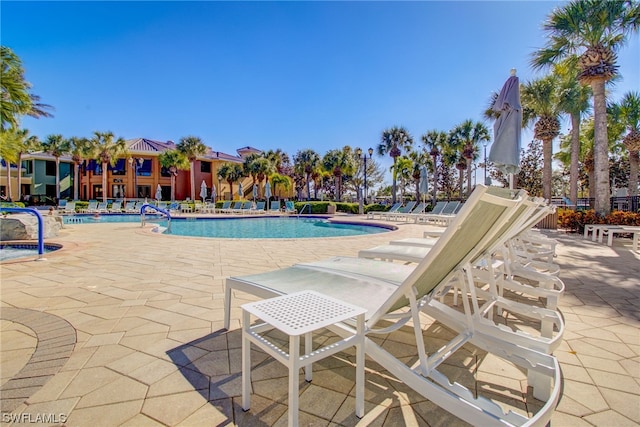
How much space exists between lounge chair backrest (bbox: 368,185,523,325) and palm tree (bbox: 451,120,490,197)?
24639 millimetres

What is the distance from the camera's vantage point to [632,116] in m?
14.2

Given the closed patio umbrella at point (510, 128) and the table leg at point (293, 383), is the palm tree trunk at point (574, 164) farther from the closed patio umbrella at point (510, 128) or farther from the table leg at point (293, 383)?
the table leg at point (293, 383)

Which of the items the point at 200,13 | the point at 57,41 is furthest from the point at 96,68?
the point at 200,13

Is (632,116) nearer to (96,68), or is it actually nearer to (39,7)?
(39,7)

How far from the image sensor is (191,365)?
192cm

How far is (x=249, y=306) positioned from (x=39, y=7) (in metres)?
11.9

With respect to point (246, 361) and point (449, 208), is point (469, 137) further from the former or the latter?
point (246, 361)

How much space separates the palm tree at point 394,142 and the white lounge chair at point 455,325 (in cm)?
2445

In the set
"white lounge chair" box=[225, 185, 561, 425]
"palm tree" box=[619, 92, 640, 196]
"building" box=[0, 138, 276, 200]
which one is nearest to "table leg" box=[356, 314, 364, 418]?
"white lounge chair" box=[225, 185, 561, 425]

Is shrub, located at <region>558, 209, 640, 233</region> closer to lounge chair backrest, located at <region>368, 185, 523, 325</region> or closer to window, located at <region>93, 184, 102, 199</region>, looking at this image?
lounge chair backrest, located at <region>368, 185, 523, 325</region>

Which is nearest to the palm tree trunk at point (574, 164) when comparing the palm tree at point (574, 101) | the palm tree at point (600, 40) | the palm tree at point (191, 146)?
the palm tree at point (574, 101)

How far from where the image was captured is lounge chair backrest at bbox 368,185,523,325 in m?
1.29

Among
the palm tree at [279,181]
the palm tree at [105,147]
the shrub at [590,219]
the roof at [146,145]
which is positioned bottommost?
the shrub at [590,219]

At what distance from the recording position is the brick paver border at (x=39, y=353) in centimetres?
163
